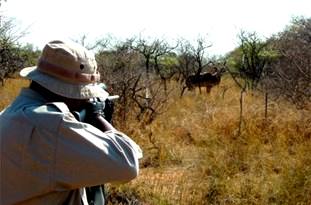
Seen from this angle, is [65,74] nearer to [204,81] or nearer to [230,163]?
[230,163]

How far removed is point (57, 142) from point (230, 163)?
3690mm

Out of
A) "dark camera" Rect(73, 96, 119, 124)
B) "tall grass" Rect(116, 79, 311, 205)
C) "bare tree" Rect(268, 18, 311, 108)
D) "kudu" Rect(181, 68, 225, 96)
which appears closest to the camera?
"dark camera" Rect(73, 96, 119, 124)

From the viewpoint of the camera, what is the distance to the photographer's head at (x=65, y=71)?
1.55m

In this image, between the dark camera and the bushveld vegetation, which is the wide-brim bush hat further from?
the bushveld vegetation

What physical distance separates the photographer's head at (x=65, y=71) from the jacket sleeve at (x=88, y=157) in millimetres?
89

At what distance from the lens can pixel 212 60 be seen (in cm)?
2677

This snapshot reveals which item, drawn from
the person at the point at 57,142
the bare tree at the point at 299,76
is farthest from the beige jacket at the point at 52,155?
the bare tree at the point at 299,76

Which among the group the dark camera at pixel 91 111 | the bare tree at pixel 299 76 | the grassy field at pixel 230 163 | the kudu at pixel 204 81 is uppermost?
the dark camera at pixel 91 111

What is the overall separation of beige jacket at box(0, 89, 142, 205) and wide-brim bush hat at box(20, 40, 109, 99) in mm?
57

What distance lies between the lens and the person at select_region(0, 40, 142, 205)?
1478mm

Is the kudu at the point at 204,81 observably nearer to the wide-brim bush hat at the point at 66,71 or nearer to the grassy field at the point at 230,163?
the grassy field at the point at 230,163

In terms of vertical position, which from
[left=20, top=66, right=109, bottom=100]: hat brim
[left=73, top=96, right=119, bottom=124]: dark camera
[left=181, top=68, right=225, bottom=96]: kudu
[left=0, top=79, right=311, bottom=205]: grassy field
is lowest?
[left=181, top=68, right=225, bottom=96]: kudu

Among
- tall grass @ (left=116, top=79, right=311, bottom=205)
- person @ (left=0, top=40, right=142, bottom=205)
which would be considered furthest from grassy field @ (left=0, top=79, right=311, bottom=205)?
person @ (left=0, top=40, right=142, bottom=205)

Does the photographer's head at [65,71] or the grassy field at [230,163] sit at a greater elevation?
the photographer's head at [65,71]
